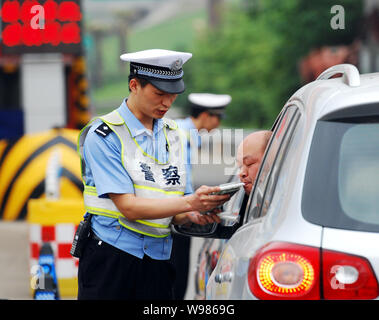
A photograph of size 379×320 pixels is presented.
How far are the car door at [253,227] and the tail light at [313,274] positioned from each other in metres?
0.11

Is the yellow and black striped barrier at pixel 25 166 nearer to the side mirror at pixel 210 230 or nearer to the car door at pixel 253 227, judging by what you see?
the side mirror at pixel 210 230

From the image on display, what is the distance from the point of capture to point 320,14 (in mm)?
31219

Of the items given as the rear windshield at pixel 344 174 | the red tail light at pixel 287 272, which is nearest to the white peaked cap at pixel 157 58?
the rear windshield at pixel 344 174

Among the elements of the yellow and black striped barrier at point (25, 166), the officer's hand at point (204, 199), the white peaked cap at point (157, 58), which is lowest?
the yellow and black striped barrier at point (25, 166)

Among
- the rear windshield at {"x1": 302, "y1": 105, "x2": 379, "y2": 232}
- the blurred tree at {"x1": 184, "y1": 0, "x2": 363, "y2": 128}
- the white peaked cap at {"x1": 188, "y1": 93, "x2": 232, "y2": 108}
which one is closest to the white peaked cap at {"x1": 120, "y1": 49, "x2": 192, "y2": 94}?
the rear windshield at {"x1": 302, "y1": 105, "x2": 379, "y2": 232}

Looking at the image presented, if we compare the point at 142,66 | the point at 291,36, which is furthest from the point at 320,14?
the point at 142,66

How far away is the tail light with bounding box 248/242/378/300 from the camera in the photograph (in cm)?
286

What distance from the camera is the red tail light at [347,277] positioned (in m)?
2.86

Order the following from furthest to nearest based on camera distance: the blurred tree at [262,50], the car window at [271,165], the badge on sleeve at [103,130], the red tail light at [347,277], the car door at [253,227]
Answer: the blurred tree at [262,50]
the badge on sleeve at [103,130]
the car window at [271,165]
the car door at [253,227]
the red tail light at [347,277]

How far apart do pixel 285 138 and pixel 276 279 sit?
Result: 2.15 ft

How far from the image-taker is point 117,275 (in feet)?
13.4

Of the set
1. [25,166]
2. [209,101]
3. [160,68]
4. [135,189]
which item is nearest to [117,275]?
[135,189]

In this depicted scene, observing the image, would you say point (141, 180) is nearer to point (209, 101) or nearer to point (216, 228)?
point (216, 228)

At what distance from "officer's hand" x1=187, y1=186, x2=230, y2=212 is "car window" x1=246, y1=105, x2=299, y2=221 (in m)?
0.20
